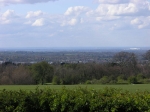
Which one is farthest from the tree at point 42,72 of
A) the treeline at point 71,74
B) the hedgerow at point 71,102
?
the hedgerow at point 71,102

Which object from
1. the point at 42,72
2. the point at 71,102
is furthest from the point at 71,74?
the point at 71,102

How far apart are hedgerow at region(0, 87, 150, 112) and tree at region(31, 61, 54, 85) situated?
27.9 m

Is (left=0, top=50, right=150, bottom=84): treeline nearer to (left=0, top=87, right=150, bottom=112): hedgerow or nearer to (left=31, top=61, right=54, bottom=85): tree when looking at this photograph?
(left=31, top=61, right=54, bottom=85): tree

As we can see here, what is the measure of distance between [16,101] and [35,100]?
617 mm

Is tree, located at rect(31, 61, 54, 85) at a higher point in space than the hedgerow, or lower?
lower

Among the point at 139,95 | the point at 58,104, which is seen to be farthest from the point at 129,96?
the point at 58,104

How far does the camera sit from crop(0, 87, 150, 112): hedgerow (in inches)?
391

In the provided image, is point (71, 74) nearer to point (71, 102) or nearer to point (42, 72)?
point (42, 72)

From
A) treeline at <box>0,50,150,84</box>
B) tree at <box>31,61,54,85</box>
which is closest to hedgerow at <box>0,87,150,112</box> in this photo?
treeline at <box>0,50,150,84</box>

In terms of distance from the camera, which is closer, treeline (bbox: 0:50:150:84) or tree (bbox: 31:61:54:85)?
treeline (bbox: 0:50:150:84)

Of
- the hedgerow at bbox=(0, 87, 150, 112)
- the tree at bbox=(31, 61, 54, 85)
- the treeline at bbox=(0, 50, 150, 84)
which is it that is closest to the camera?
the hedgerow at bbox=(0, 87, 150, 112)

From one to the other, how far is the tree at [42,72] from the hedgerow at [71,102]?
2793cm

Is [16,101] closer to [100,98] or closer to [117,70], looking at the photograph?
[100,98]

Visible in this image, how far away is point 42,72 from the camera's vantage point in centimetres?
3934
